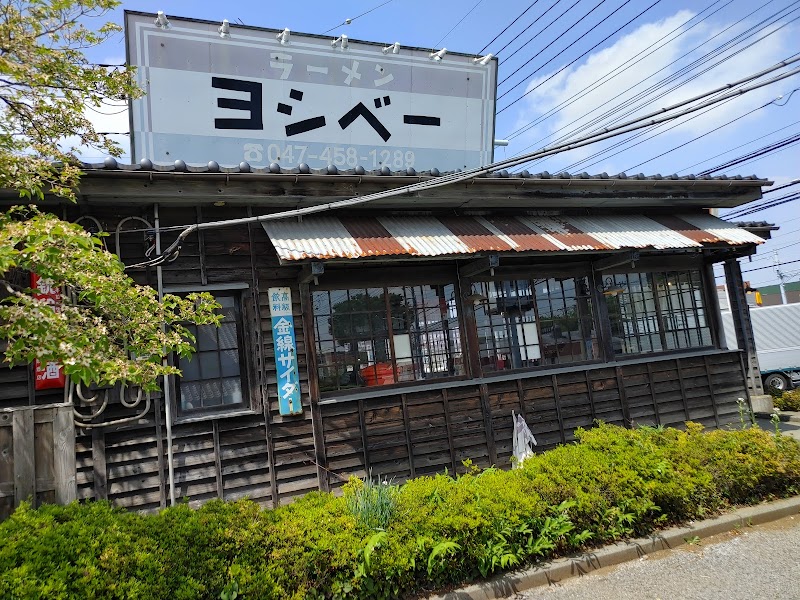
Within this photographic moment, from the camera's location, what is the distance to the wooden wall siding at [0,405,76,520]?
4410mm

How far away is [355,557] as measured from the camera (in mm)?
4180

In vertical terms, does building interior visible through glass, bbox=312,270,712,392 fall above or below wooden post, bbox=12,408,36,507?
above

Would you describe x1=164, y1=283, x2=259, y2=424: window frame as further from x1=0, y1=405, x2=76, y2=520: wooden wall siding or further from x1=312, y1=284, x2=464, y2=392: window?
x1=0, y1=405, x2=76, y2=520: wooden wall siding

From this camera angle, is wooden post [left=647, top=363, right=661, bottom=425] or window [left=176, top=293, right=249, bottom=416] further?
wooden post [left=647, top=363, right=661, bottom=425]

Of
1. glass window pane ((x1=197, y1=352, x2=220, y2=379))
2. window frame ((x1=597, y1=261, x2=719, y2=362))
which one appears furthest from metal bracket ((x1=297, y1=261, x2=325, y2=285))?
window frame ((x1=597, y1=261, x2=719, y2=362))

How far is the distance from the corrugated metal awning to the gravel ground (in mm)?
4145

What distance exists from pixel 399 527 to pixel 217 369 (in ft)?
11.9

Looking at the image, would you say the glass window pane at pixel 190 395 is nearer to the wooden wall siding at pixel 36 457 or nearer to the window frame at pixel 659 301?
the wooden wall siding at pixel 36 457

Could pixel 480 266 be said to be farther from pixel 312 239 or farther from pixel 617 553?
pixel 617 553

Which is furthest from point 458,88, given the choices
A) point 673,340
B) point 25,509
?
point 25,509

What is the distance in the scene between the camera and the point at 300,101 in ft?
29.6

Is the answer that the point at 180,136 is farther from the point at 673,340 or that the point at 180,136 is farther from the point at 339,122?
the point at 673,340

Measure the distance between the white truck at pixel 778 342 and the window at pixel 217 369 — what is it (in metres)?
17.8

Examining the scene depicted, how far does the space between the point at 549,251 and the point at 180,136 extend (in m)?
6.27
